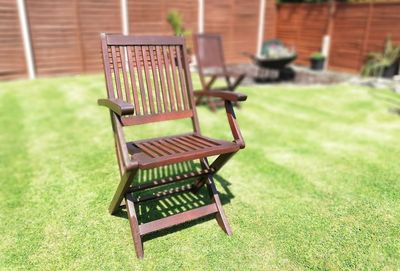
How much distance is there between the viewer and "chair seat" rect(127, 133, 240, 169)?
2.03m

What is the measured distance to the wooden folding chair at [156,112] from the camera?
2.19 meters

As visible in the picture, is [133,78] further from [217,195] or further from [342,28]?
[342,28]

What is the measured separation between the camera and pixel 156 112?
8.58 feet

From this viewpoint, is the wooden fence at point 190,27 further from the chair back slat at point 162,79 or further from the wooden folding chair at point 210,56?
the chair back slat at point 162,79

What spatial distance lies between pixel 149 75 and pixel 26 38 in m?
6.85

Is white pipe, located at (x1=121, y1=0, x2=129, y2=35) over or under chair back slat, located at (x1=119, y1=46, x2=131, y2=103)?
over

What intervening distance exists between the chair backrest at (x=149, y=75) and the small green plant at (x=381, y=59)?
28.0 feet

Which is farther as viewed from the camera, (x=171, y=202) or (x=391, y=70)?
(x=391, y=70)

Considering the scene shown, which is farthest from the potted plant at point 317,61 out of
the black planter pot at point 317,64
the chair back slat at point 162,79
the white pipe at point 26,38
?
the chair back slat at point 162,79

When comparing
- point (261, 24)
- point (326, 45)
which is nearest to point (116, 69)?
point (326, 45)

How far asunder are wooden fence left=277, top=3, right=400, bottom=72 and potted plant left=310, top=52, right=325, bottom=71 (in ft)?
1.31

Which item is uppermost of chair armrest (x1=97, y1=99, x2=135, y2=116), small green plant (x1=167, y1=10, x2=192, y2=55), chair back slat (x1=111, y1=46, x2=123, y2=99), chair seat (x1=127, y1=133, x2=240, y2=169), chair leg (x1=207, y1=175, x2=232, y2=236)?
small green plant (x1=167, y1=10, x2=192, y2=55)

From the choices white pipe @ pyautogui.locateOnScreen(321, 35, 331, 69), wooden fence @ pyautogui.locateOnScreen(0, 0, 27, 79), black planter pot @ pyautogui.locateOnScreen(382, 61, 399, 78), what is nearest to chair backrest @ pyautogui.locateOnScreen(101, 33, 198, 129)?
wooden fence @ pyautogui.locateOnScreen(0, 0, 27, 79)

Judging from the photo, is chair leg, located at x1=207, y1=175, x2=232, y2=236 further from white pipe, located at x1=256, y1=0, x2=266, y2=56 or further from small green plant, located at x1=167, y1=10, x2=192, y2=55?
white pipe, located at x1=256, y1=0, x2=266, y2=56
